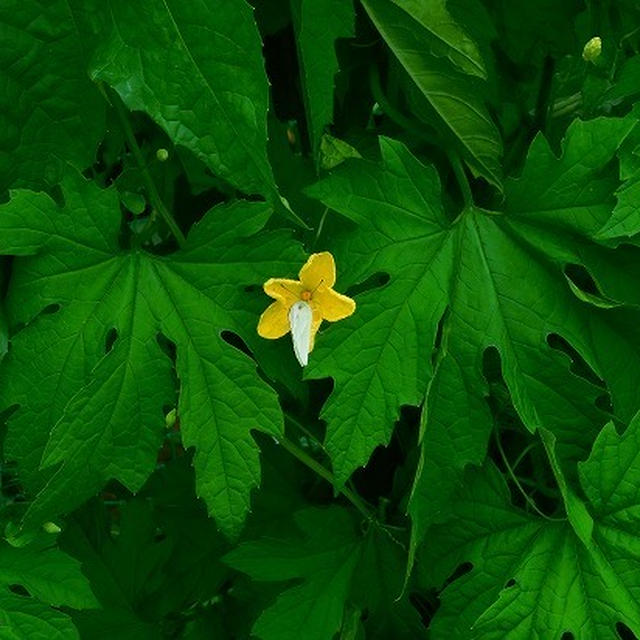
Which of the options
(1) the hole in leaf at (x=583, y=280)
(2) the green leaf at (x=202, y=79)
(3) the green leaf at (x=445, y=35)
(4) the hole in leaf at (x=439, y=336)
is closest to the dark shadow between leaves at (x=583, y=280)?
(1) the hole in leaf at (x=583, y=280)

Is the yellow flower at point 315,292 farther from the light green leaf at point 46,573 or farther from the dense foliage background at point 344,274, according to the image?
the light green leaf at point 46,573

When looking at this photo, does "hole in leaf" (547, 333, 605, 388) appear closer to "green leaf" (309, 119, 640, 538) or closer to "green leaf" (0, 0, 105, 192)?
"green leaf" (309, 119, 640, 538)

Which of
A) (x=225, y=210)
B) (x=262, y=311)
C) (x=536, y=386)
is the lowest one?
(x=536, y=386)

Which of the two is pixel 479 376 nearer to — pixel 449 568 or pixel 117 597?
pixel 449 568

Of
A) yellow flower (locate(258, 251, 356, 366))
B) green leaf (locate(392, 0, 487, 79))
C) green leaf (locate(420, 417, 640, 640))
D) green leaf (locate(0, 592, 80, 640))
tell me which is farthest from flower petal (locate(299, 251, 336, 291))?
green leaf (locate(0, 592, 80, 640))

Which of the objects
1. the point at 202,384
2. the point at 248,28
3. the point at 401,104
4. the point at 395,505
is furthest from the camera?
the point at 395,505

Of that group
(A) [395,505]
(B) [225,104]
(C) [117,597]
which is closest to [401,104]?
(B) [225,104]

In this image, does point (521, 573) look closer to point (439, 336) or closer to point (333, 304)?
point (439, 336)
